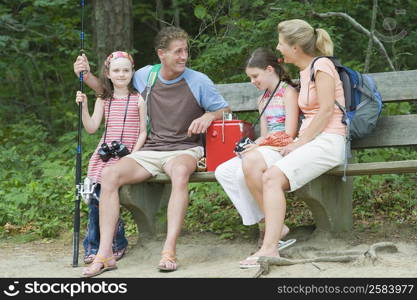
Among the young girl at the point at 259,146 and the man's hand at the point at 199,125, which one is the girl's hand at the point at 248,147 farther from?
the man's hand at the point at 199,125

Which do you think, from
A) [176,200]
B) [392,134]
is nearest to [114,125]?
[176,200]

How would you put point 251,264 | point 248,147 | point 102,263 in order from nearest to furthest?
1. point 251,264
2. point 102,263
3. point 248,147

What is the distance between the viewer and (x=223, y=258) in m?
5.09

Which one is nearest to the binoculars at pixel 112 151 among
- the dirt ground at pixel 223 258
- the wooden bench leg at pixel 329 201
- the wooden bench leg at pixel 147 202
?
the wooden bench leg at pixel 147 202

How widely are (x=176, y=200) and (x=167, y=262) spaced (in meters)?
0.41

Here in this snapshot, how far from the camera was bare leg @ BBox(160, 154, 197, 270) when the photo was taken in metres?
4.76

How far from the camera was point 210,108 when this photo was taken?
17.4ft

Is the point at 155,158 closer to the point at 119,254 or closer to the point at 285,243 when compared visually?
the point at 119,254

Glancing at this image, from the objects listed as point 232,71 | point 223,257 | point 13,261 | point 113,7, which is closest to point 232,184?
point 223,257

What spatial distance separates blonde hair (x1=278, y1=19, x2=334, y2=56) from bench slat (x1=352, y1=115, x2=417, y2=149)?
2.15 ft

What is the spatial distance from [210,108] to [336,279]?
1.83m

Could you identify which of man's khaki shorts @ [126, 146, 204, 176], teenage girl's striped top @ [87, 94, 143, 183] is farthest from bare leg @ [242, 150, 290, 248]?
teenage girl's striped top @ [87, 94, 143, 183]

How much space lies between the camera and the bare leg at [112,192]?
488cm

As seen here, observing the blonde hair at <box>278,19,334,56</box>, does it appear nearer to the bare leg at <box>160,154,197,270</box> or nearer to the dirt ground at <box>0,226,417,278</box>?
the bare leg at <box>160,154,197,270</box>
